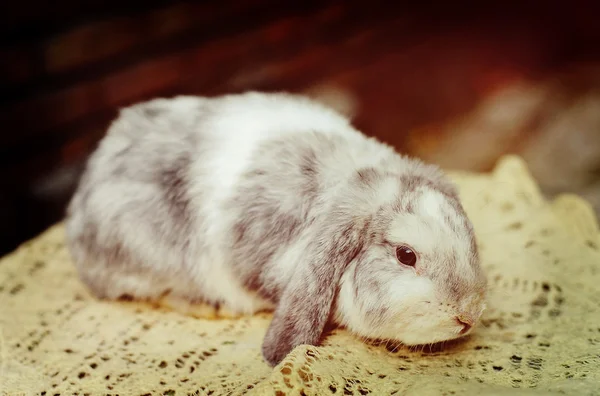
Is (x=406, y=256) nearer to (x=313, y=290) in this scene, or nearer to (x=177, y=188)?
(x=313, y=290)

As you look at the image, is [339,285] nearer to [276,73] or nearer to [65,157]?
[65,157]

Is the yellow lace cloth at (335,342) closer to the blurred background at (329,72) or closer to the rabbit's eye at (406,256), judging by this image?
the rabbit's eye at (406,256)

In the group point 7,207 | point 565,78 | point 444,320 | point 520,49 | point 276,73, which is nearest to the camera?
point 444,320

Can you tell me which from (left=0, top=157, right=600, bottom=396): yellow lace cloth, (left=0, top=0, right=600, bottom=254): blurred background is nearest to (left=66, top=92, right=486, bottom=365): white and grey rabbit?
(left=0, top=157, right=600, bottom=396): yellow lace cloth

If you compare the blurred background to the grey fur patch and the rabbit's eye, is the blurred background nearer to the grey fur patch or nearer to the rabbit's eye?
the rabbit's eye

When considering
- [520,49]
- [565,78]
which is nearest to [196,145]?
[565,78]

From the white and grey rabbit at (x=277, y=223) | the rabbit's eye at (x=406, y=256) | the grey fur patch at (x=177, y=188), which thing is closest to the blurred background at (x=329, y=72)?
the white and grey rabbit at (x=277, y=223)
